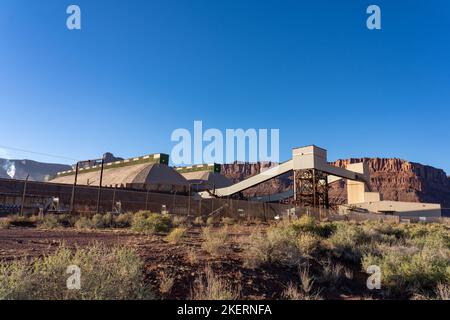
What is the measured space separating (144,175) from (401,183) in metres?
122

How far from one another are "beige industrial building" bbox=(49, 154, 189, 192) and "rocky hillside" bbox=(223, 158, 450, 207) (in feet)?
199

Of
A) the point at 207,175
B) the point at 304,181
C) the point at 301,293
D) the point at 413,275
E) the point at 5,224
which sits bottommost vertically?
the point at 301,293

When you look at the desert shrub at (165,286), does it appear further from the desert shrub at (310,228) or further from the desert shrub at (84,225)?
the desert shrub at (84,225)

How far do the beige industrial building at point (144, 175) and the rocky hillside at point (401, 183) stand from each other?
60.7 meters

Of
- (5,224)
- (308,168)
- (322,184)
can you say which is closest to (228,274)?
(5,224)

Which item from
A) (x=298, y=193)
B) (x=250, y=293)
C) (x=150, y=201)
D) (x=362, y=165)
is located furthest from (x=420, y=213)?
(x=250, y=293)

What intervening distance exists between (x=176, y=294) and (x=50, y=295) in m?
2.12

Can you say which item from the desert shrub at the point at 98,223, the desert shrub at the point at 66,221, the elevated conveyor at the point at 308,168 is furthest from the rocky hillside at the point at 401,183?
the desert shrub at the point at 98,223

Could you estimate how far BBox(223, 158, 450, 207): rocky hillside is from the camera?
14162 cm

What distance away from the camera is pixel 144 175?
73.3 meters
